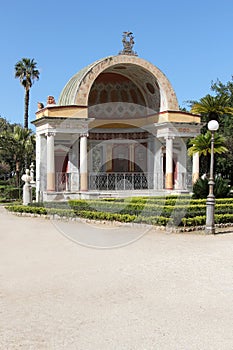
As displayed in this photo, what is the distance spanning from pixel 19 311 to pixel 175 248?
6510 mm

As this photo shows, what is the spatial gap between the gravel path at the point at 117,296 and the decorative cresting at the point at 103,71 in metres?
13.4

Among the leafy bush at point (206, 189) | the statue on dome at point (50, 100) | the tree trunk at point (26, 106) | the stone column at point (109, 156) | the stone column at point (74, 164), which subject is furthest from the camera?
the tree trunk at point (26, 106)

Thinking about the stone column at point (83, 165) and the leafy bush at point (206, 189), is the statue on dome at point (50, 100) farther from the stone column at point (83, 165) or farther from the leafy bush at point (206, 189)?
the leafy bush at point (206, 189)

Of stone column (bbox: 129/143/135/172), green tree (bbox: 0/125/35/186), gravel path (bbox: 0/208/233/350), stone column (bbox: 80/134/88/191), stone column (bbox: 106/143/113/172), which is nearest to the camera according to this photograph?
gravel path (bbox: 0/208/233/350)

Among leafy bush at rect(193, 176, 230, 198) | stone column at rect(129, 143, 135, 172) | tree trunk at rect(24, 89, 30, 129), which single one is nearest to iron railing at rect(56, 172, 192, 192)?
stone column at rect(129, 143, 135, 172)

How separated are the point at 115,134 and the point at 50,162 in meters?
7.63

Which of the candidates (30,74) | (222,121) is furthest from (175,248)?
(30,74)

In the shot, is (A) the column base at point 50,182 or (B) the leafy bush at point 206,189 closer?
(B) the leafy bush at point 206,189

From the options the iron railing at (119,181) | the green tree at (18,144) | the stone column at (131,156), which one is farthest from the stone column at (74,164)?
the green tree at (18,144)

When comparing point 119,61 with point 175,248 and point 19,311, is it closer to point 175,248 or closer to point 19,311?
point 175,248

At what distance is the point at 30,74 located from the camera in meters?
47.0

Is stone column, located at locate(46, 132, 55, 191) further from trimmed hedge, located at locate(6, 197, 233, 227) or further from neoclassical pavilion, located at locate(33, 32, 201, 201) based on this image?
trimmed hedge, located at locate(6, 197, 233, 227)

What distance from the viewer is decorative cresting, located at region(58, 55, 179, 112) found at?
25.4 meters

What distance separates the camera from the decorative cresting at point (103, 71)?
83.4 feet
